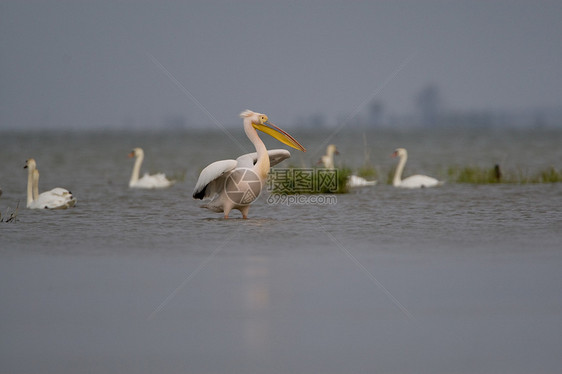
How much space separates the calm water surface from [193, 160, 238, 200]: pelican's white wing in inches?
18.1

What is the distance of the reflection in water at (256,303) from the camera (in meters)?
4.88

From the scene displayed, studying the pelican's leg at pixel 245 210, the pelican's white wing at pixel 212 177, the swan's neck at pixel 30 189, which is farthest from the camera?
the swan's neck at pixel 30 189

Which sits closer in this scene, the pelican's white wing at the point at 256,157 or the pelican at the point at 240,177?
the pelican at the point at 240,177

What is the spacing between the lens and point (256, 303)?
227 inches

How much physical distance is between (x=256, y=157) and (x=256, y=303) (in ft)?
16.8

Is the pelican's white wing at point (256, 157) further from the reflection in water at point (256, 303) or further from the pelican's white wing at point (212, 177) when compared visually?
the reflection in water at point (256, 303)

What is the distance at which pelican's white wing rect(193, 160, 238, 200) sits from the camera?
393 inches

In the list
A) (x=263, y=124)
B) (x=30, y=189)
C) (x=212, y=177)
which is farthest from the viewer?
(x=30, y=189)

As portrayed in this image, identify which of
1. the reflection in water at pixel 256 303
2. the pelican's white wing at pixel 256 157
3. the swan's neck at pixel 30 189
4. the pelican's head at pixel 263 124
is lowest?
the reflection in water at pixel 256 303

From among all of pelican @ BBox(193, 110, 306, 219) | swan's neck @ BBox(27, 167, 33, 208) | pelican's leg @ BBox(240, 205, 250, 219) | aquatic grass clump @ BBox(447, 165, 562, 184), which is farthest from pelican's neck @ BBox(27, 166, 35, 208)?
aquatic grass clump @ BBox(447, 165, 562, 184)

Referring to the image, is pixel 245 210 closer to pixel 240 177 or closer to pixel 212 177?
pixel 240 177

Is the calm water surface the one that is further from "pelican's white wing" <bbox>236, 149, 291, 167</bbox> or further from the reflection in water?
"pelican's white wing" <bbox>236, 149, 291, 167</bbox>

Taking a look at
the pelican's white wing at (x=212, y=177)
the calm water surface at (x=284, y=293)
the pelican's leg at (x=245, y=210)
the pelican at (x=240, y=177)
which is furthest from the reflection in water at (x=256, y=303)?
the pelican's leg at (x=245, y=210)

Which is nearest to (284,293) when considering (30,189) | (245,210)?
(245,210)
